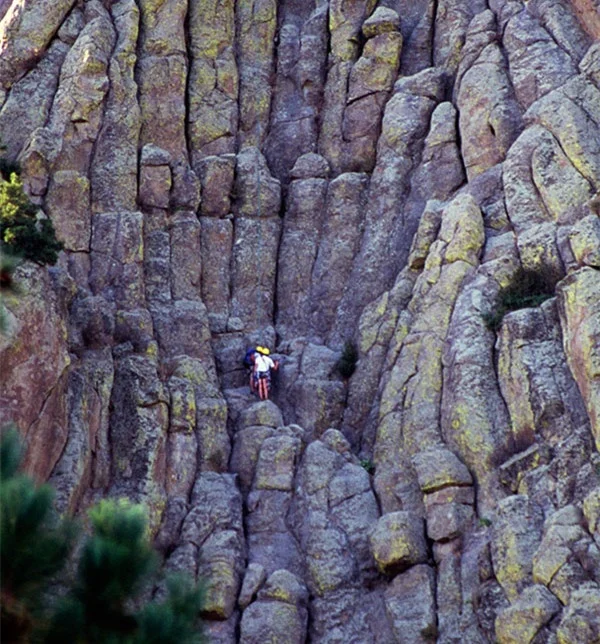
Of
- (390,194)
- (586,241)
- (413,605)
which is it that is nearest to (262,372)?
(390,194)

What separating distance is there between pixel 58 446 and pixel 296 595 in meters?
7.90

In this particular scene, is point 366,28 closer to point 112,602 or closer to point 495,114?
point 495,114

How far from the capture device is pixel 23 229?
39.8 metres

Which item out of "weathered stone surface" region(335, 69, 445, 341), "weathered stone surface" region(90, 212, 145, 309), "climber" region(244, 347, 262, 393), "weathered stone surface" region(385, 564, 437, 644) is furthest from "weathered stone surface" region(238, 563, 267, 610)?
"weathered stone surface" region(90, 212, 145, 309)

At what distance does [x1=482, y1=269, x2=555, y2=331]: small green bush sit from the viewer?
39.5m

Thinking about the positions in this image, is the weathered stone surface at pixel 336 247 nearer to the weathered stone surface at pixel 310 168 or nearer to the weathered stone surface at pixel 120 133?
the weathered stone surface at pixel 310 168

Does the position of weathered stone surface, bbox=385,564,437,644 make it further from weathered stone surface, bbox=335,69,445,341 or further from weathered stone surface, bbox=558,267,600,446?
weathered stone surface, bbox=335,69,445,341

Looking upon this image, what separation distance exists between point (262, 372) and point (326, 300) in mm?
4560

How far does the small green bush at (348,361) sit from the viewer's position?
42.9 meters

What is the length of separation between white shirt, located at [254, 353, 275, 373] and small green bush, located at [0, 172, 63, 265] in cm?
714

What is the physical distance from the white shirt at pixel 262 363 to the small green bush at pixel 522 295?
742 centimetres

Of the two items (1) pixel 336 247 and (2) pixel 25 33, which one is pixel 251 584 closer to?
(1) pixel 336 247

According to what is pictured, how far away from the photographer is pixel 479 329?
3966 centimetres

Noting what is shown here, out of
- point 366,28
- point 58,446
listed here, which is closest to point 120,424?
point 58,446
